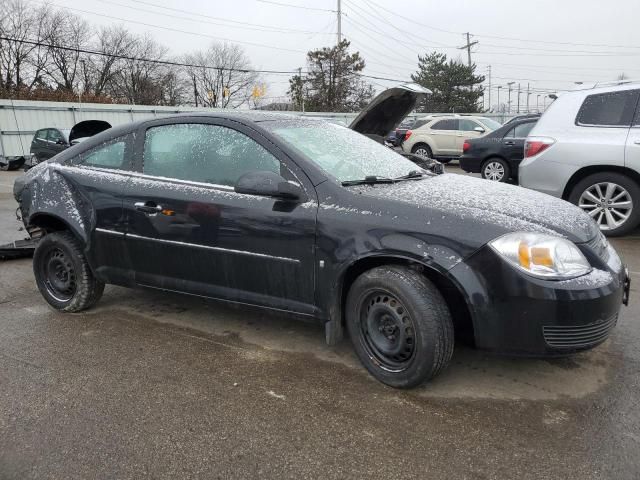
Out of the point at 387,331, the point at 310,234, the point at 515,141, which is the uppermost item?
the point at 515,141

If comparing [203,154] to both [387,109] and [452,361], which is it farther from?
[387,109]

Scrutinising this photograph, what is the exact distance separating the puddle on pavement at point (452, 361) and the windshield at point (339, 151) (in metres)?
0.98

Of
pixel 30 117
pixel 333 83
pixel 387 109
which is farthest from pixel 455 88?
pixel 387 109

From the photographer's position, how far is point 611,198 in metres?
6.13

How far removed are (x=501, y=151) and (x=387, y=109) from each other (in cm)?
451

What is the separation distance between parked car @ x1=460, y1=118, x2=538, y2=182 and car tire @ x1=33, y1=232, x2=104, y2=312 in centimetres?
873

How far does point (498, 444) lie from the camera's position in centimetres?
236

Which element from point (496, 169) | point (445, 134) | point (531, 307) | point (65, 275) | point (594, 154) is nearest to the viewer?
point (531, 307)

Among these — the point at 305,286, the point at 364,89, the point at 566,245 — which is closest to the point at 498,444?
the point at 566,245

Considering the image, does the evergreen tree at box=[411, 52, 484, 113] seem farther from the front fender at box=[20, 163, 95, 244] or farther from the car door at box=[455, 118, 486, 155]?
the front fender at box=[20, 163, 95, 244]

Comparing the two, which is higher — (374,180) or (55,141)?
(55,141)

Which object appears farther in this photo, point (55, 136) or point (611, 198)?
point (55, 136)

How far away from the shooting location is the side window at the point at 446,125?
16.2 m

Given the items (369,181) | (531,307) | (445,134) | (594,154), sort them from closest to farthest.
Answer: (531,307) < (369,181) < (594,154) < (445,134)
